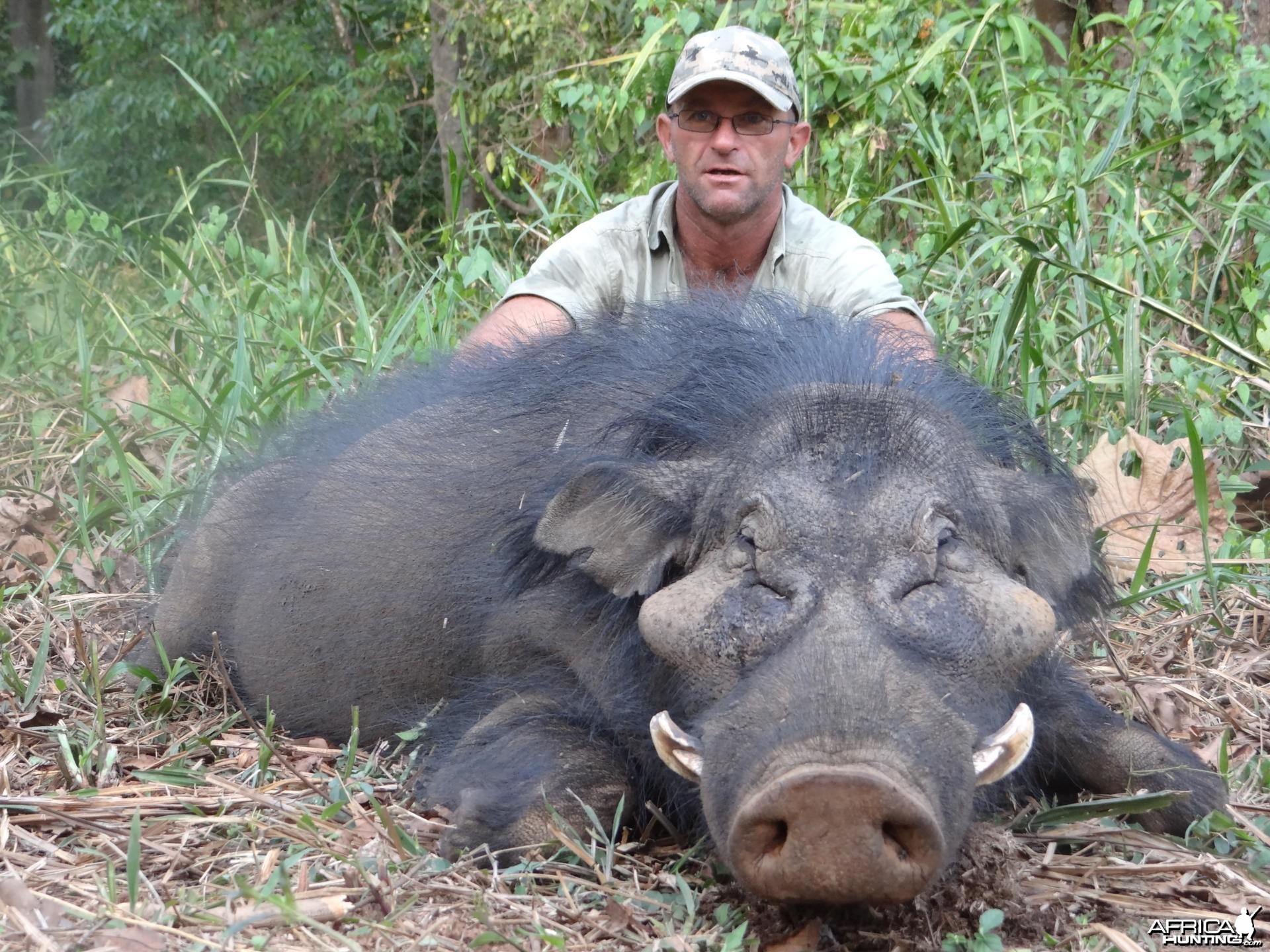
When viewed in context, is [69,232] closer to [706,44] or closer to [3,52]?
[706,44]

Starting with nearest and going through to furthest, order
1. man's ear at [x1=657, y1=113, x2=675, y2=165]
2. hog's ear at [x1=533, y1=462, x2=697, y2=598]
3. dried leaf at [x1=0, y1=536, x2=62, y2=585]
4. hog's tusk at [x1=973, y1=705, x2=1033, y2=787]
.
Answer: hog's tusk at [x1=973, y1=705, x2=1033, y2=787] → hog's ear at [x1=533, y1=462, x2=697, y2=598] → dried leaf at [x1=0, y1=536, x2=62, y2=585] → man's ear at [x1=657, y1=113, x2=675, y2=165]

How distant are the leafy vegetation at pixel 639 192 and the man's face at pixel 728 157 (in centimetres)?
76

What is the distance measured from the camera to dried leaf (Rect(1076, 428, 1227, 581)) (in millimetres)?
4598

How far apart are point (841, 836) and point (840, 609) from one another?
1.56ft

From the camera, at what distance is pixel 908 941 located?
2.36 metres

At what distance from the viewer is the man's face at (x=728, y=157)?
4832 millimetres

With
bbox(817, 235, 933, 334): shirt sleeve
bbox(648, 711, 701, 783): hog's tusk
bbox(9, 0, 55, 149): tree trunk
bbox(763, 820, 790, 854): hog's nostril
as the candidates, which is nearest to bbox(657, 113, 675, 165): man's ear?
bbox(817, 235, 933, 334): shirt sleeve

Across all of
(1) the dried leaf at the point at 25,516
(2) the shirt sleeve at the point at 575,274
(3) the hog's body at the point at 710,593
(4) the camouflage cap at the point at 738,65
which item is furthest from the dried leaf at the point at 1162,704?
(1) the dried leaf at the point at 25,516

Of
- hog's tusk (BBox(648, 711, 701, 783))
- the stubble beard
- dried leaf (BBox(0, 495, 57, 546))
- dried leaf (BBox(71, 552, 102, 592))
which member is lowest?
dried leaf (BBox(71, 552, 102, 592))

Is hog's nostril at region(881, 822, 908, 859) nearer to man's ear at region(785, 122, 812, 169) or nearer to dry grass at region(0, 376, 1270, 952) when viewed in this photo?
dry grass at region(0, 376, 1270, 952)

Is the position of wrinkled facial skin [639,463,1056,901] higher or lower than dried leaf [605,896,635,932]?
higher
